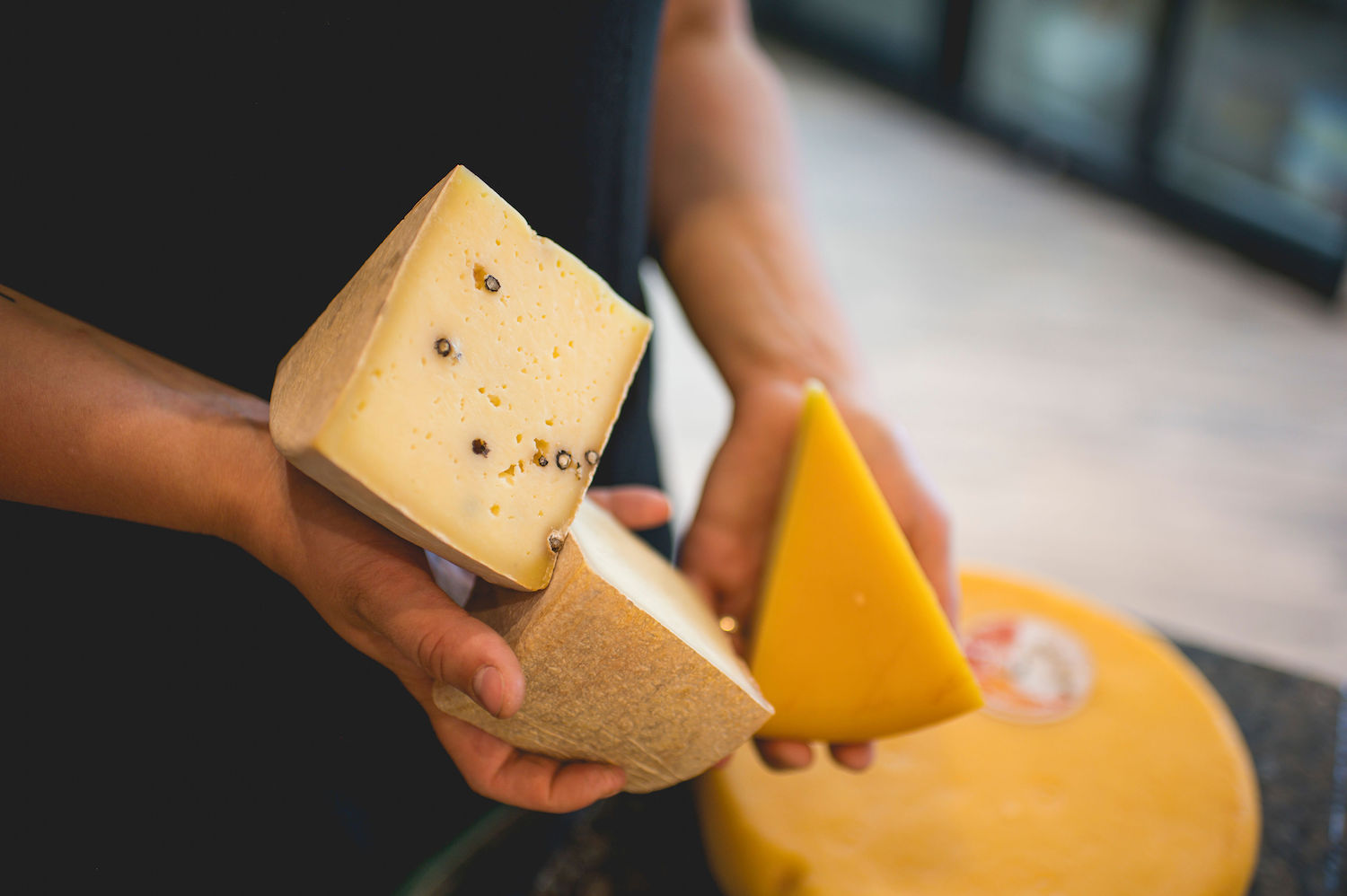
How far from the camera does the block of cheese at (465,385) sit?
560mm

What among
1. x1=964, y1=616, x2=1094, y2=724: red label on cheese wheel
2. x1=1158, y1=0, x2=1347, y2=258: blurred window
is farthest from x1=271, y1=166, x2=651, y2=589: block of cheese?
x1=1158, y1=0, x2=1347, y2=258: blurred window

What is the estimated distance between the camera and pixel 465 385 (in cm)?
61

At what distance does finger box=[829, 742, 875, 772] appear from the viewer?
35.8 inches

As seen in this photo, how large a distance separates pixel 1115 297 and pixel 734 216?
89.5 inches

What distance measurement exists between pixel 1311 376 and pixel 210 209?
2.75 meters

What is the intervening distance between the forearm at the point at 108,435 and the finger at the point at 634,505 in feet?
1.10

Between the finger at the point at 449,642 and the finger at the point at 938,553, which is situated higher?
the finger at the point at 449,642

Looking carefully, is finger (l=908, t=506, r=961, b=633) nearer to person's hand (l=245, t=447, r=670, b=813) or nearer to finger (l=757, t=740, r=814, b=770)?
finger (l=757, t=740, r=814, b=770)

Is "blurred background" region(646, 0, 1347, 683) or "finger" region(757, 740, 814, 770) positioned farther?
"blurred background" region(646, 0, 1347, 683)

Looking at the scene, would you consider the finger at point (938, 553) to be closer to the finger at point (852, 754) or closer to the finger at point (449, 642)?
the finger at point (852, 754)

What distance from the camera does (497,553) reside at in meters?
0.62

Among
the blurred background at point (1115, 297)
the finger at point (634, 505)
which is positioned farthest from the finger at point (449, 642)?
the blurred background at point (1115, 297)

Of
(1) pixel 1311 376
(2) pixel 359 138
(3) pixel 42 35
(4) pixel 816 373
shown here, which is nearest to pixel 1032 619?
(4) pixel 816 373

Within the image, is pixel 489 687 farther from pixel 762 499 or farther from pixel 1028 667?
pixel 1028 667
